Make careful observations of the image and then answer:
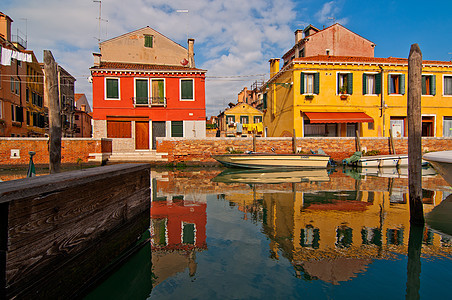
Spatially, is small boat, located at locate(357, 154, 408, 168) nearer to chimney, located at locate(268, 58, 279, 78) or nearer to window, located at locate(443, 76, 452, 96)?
window, located at locate(443, 76, 452, 96)

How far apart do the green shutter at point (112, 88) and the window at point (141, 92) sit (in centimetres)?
135

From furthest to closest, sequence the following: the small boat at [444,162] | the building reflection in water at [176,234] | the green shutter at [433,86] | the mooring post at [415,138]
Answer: the green shutter at [433,86] → the small boat at [444,162] → the mooring post at [415,138] → the building reflection in water at [176,234]

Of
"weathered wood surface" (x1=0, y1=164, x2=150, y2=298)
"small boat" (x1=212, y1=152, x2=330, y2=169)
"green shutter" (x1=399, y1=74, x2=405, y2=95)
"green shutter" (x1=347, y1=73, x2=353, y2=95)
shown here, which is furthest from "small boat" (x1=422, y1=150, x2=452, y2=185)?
"green shutter" (x1=399, y1=74, x2=405, y2=95)

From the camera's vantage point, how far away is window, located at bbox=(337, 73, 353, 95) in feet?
60.5

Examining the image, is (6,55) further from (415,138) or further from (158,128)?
(415,138)

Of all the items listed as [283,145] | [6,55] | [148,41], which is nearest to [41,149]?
[6,55]

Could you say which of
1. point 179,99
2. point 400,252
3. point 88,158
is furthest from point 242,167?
point 400,252

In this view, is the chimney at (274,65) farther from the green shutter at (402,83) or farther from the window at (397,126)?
the window at (397,126)

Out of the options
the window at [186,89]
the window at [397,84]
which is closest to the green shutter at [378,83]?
the window at [397,84]

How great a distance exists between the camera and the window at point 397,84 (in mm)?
18891

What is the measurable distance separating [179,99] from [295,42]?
1299cm

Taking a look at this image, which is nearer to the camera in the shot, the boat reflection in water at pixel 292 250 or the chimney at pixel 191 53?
the boat reflection in water at pixel 292 250

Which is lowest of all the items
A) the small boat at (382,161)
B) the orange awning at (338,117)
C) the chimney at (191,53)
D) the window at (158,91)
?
the small boat at (382,161)

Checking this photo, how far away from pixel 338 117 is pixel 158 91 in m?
12.6
